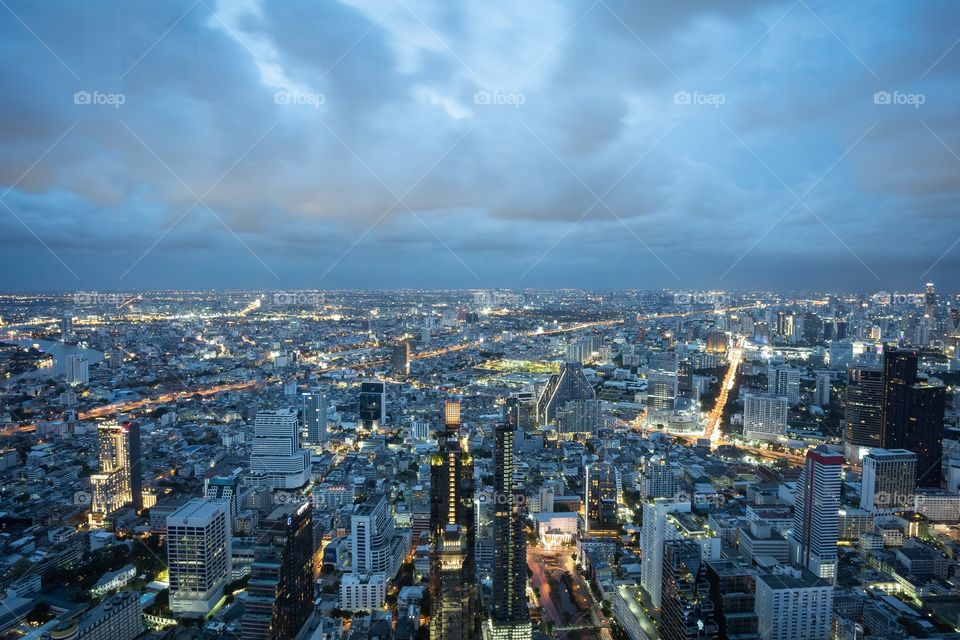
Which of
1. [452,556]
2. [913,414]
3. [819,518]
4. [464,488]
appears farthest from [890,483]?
[452,556]

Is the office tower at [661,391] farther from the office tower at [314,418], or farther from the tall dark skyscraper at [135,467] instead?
the tall dark skyscraper at [135,467]

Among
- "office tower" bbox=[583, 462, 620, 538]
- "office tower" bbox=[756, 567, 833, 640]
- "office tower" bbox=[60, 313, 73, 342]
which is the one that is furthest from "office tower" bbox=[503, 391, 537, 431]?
"office tower" bbox=[60, 313, 73, 342]

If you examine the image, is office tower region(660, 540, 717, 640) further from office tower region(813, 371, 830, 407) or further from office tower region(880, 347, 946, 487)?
office tower region(813, 371, 830, 407)

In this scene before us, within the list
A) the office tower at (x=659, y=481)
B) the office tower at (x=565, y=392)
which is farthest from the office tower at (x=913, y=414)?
the office tower at (x=565, y=392)

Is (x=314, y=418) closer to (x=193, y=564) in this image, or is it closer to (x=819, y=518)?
(x=193, y=564)

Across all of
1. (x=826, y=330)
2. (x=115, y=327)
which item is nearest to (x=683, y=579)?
(x=115, y=327)
